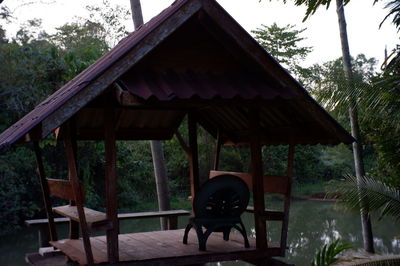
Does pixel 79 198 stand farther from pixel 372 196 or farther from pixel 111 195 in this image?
pixel 372 196

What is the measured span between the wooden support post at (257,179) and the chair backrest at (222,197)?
134 millimetres

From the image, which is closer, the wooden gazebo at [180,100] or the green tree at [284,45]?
the wooden gazebo at [180,100]

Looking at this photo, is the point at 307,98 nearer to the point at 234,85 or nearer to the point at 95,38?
the point at 234,85

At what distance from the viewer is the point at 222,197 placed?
584 centimetres

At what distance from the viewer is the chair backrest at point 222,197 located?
5699mm

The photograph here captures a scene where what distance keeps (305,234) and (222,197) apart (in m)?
12.7

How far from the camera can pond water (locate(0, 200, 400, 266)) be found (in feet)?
49.3

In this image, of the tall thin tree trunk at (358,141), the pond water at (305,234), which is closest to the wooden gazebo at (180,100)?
the tall thin tree trunk at (358,141)

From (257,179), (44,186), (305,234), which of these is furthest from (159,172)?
(305,234)

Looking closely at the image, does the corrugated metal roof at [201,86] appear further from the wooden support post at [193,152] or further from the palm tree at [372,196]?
the palm tree at [372,196]

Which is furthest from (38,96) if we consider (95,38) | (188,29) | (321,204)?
(321,204)

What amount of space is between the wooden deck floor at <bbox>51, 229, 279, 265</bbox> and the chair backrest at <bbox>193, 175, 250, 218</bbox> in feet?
1.40

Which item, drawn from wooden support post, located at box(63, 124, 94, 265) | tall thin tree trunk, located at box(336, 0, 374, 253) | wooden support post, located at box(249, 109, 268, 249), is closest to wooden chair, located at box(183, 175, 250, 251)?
wooden support post, located at box(249, 109, 268, 249)

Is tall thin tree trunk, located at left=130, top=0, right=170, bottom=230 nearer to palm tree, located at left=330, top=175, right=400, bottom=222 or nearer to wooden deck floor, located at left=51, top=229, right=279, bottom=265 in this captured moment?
palm tree, located at left=330, top=175, right=400, bottom=222
